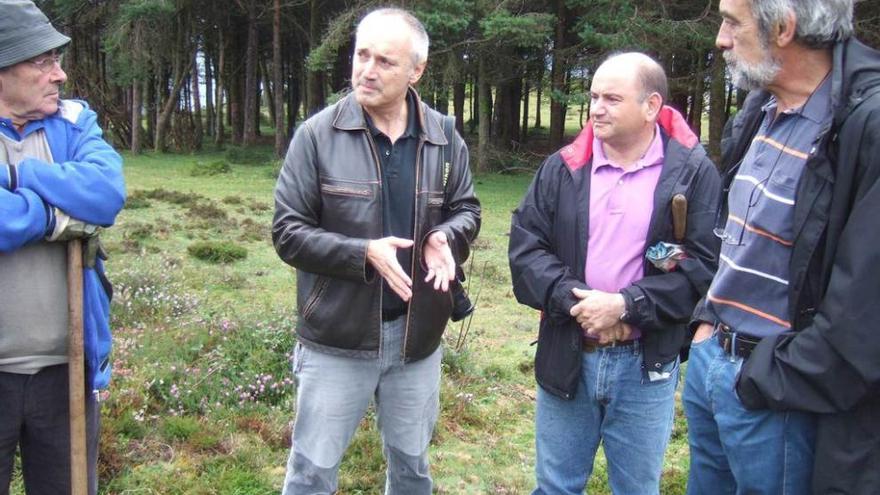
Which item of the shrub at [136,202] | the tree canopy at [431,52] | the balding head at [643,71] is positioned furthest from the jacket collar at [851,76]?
the tree canopy at [431,52]

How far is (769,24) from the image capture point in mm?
2246

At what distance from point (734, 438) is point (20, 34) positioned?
2.75m

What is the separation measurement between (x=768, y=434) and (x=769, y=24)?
126cm

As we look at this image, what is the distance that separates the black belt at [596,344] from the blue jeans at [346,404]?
0.67 m

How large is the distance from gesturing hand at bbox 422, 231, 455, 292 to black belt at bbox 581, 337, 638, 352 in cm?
60

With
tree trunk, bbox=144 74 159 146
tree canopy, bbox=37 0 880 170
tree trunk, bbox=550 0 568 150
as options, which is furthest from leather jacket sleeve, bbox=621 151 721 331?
tree trunk, bbox=144 74 159 146

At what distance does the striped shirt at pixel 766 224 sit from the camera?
2.29 meters

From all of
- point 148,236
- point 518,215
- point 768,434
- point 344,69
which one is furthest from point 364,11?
point 768,434

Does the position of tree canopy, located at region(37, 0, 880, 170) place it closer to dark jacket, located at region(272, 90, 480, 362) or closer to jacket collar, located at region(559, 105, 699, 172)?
jacket collar, located at region(559, 105, 699, 172)

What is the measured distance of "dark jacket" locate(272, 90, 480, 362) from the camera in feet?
9.52

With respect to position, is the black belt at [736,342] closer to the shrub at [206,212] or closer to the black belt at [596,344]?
the black belt at [596,344]

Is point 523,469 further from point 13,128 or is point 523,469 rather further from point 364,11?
point 364,11

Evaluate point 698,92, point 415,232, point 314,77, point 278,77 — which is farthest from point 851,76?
point 314,77

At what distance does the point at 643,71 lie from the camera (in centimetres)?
300
